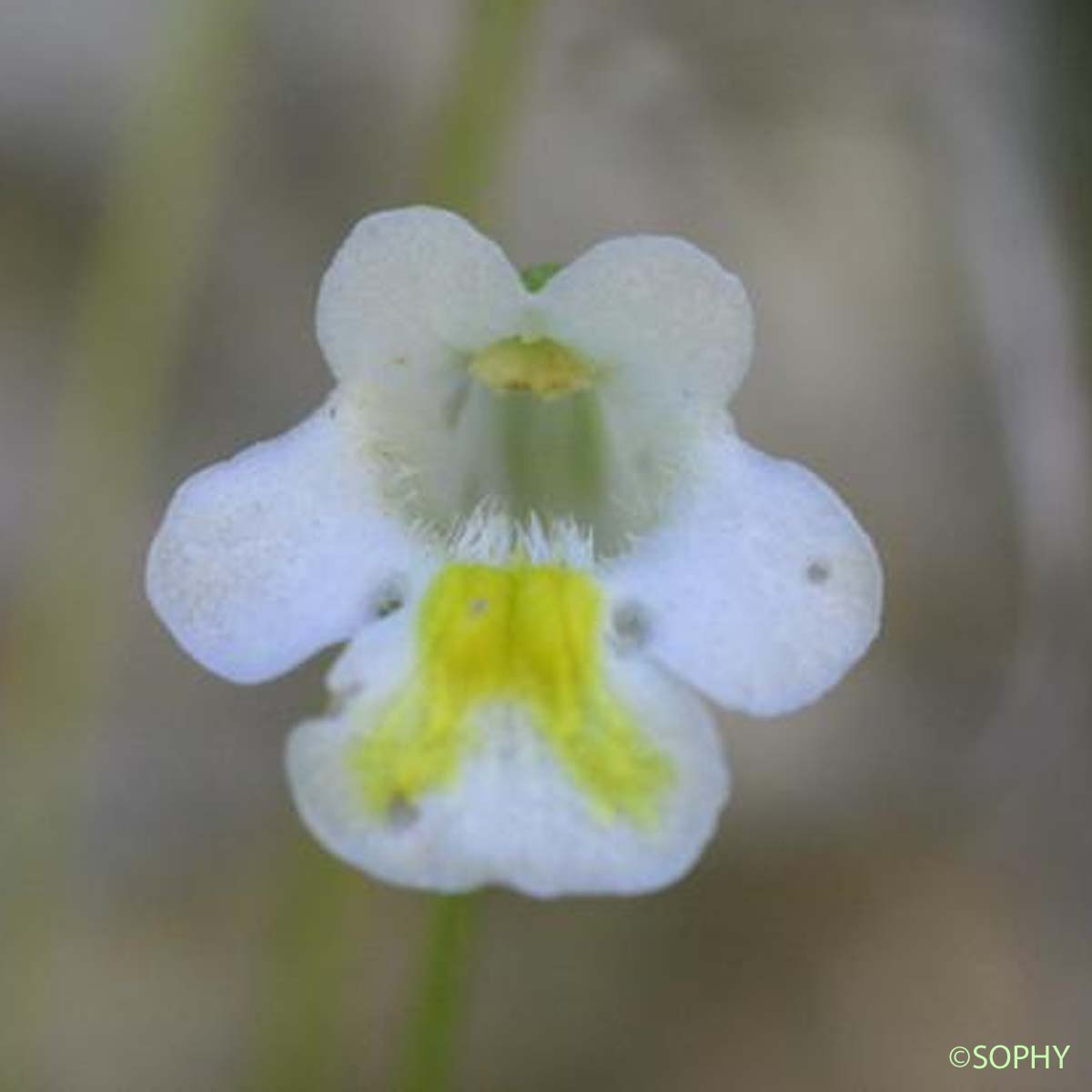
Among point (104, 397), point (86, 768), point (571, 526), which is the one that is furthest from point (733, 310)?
point (86, 768)

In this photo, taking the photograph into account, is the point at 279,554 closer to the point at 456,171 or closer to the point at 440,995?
the point at 440,995

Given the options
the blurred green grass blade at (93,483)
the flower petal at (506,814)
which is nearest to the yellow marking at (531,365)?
the flower petal at (506,814)

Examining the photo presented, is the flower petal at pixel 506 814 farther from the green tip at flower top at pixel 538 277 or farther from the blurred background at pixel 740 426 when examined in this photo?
the blurred background at pixel 740 426

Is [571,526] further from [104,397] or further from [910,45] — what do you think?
[910,45]

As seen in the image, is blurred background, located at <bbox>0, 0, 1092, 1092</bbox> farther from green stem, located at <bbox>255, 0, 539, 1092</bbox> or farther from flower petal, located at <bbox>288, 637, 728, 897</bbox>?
flower petal, located at <bbox>288, 637, 728, 897</bbox>

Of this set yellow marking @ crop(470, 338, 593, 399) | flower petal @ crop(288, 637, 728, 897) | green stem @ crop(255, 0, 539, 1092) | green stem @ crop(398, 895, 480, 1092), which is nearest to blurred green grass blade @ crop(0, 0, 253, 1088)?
green stem @ crop(255, 0, 539, 1092)
